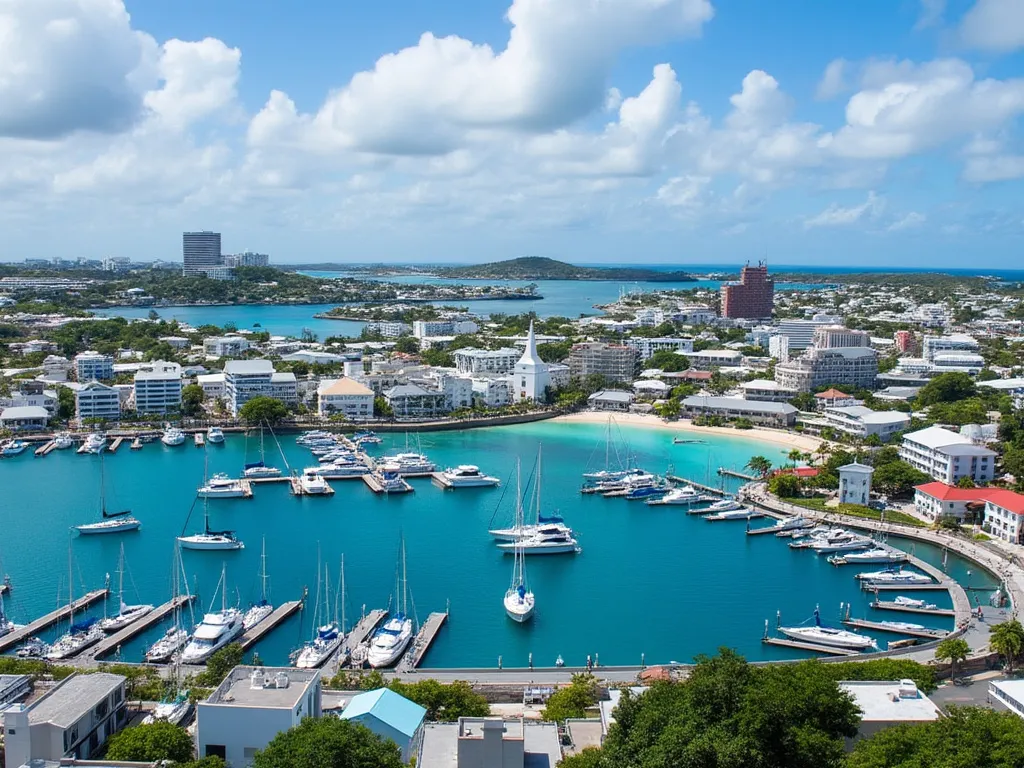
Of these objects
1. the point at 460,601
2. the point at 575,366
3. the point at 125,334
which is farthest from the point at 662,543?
the point at 125,334

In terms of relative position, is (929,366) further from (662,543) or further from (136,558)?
(136,558)

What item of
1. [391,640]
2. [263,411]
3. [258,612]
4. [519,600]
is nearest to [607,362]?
[263,411]

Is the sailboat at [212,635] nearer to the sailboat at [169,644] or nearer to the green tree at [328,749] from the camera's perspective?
the sailboat at [169,644]

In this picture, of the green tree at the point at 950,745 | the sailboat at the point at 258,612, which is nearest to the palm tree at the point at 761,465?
the sailboat at the point at 258,612

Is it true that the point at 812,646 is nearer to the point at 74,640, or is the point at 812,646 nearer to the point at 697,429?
the point at 74,640

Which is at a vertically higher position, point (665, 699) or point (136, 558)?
point (665, 699)

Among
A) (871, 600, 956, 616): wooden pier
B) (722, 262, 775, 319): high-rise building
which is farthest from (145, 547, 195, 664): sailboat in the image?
(722, 262, 775, 319): high-rise building

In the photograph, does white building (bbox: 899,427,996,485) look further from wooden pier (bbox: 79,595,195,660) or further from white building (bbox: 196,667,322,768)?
white building (bbox: 196,667,322,768)
